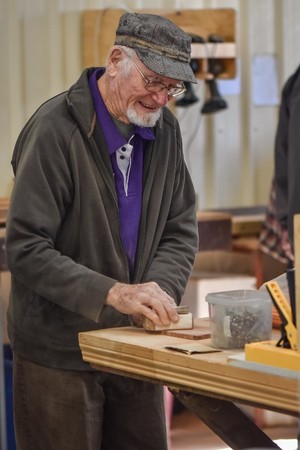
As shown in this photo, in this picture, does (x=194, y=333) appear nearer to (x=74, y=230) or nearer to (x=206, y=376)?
(x=206, y=376)

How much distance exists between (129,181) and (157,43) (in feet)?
1.28

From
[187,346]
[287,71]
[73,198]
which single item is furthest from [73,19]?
[187,346]

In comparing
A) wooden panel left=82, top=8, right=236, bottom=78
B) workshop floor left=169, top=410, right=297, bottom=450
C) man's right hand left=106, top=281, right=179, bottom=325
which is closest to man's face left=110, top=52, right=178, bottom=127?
man's right hand left=106, top=281, right=179, bottom=325

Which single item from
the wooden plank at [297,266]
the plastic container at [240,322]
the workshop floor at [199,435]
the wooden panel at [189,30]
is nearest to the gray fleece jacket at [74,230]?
the plastic container at [240,322]

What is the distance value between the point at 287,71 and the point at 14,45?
1.97 metres

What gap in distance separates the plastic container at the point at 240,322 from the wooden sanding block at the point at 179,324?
165mm

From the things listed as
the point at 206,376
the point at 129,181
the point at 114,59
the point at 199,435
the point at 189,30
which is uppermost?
the point at 189,30

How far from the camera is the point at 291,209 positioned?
457cm

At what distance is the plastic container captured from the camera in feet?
7.83

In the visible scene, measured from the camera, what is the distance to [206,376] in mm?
2258

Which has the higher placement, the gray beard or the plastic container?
the gray beard

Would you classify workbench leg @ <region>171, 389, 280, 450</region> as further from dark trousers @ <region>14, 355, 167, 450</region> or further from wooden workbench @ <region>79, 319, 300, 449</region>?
dark trousers @ <region>14, 355, 167, 450</region>

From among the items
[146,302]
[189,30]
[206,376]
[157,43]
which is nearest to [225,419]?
[206,376]

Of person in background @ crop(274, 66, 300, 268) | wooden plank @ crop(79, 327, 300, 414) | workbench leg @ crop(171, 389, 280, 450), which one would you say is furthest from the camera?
person in background @ crop(274, 66, 300, 268)
